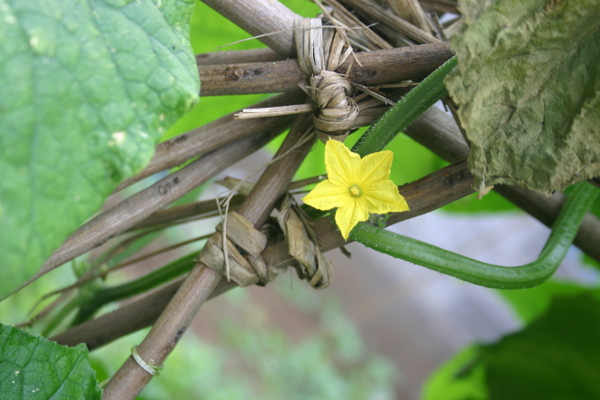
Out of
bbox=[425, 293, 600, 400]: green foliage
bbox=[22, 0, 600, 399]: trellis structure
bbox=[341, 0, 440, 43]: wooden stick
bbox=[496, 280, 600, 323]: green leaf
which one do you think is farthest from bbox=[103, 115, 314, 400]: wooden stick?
bbox=[496, 280, 600, 323]: green leaf

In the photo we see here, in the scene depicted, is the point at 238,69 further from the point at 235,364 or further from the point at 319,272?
the point at 235,364

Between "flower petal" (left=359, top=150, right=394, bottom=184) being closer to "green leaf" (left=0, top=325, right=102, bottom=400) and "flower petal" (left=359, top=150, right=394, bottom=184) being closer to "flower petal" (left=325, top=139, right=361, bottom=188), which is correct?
"flower petal" (left=325, top=139, right=361, bottom=188)

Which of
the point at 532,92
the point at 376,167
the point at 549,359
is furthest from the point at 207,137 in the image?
the point at 549,359

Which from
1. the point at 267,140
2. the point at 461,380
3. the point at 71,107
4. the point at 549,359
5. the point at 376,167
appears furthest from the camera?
the point at 461,380

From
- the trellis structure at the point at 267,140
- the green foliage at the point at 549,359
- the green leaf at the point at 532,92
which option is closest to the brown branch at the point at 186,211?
the trellis structure at the point at 267,140

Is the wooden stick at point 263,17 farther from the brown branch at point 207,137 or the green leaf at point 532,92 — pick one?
the green leaf at point 532,92

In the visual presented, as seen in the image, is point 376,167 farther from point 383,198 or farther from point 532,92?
point 532,92

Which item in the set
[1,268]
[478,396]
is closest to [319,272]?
[1,268]
